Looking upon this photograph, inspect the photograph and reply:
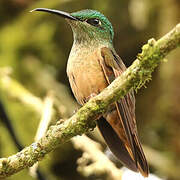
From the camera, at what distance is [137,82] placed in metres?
2.00

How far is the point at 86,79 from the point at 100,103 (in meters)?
0.99

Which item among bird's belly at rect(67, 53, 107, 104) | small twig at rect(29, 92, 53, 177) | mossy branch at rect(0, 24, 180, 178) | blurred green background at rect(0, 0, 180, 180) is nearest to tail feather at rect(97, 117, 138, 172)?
bird's belly at rect(67, 53, 107, 104)

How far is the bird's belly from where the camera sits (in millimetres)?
A: 3053

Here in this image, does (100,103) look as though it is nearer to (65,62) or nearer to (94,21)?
(94,21)

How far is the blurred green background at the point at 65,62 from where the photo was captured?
4.51 meters

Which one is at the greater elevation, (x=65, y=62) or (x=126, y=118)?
(x=65, y=62)

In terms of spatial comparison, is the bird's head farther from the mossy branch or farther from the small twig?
the mossy branch

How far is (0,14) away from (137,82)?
10.5ft

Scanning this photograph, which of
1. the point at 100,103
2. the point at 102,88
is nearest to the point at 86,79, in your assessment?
the point at 102,88

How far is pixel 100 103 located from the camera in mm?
2102

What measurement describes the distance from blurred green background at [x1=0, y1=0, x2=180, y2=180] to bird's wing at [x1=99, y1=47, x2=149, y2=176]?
1.34 metres

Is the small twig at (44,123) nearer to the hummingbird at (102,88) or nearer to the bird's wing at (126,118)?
the hummingbird at (102,88)

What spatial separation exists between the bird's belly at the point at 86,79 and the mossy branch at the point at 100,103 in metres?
0.71

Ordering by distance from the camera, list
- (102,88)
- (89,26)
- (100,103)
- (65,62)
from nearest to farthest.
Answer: (100,103)
(102,88)
(89,26)
(65,62)
